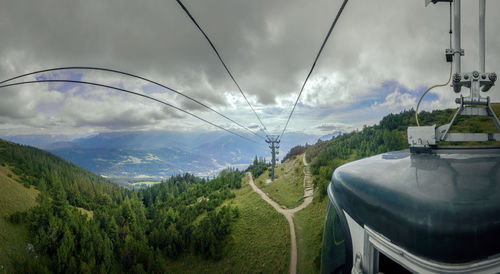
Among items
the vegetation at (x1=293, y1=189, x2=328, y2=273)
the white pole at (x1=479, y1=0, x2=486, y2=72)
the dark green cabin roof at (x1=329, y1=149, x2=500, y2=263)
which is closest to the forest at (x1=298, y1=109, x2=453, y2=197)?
the vegetation at (x1=293, y1=189, x2=328, y2=273)

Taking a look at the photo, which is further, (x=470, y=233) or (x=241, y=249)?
(x=241, y=249)

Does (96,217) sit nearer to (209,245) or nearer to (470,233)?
(209,245)

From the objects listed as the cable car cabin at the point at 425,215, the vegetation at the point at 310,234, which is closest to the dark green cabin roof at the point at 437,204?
the cable car cabin at the point at 425,215

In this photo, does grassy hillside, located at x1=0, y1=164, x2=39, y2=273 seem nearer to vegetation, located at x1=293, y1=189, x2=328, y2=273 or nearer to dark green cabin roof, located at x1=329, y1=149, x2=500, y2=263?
vegetation, located at x1=293, y1=189, x2=328, y2=273

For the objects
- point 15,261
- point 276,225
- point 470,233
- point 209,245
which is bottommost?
point 15,261

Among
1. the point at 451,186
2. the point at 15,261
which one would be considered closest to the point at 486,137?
the point at 451,186

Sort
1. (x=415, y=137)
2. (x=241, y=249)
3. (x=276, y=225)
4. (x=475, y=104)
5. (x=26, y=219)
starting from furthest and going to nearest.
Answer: (x=26, y=219), (x=276, y=225), (x=241, y=249), (x=415, y=137), (x=475, y=104)
